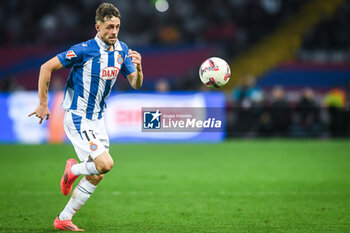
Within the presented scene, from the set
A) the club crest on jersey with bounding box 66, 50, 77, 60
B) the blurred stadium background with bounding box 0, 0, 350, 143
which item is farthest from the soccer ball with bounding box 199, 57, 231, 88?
the blurred stadium background with bounding box 0, 0, 350, 143

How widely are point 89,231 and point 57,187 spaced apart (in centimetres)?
298

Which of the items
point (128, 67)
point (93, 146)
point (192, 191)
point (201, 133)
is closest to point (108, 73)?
point (128, 67)

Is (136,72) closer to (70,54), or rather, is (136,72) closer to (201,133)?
(70,54)

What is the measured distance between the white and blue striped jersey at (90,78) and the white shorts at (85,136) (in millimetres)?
71

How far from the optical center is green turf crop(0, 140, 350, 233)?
5.76m

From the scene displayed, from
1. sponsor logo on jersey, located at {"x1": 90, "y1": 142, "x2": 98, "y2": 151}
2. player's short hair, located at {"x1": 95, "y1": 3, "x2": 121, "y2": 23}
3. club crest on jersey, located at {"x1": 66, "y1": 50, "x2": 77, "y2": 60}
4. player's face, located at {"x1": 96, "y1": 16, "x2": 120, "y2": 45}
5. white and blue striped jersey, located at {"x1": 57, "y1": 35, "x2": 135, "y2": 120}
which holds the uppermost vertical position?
player's short hair, located at {"x1": 95, "y1": 3, "x2": 121, "y2": 23}

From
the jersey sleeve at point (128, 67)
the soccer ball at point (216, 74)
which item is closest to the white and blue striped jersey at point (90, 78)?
the jersey sleeve at point (128, 67)

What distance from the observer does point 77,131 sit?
214 inches

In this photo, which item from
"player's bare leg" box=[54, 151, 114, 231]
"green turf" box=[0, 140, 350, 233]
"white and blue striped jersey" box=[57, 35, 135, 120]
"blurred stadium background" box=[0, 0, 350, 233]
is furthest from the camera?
"blurred stadium background" box=[0, 0, 350, 233]

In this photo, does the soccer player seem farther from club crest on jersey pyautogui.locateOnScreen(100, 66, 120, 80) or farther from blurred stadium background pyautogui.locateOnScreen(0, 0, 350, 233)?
blurred stadium background pyautogui.locateOnScreen(0, 0, 350, 233)

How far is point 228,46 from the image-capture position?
21625 mm

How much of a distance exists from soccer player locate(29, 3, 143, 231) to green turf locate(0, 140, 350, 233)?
0.46 meters

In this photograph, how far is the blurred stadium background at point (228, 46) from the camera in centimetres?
1644

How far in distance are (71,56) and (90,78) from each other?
0.32m
